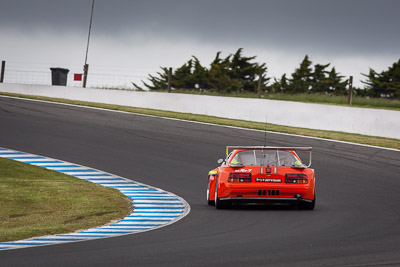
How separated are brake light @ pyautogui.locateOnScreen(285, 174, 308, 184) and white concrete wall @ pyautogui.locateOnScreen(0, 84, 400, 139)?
1079 cm

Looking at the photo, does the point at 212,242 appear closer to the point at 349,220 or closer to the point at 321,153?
the point at 349,220

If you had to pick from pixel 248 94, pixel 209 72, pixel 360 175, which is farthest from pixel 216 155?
pixel 209 72

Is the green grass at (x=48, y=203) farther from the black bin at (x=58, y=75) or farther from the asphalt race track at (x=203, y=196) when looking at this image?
Answer: the black bin at (x=58, y=75)

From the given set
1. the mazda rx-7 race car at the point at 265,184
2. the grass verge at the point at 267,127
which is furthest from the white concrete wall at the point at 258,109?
the mazda rx-7 race car at the point at 265,184

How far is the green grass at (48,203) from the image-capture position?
10.5m

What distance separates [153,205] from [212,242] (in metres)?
5.02

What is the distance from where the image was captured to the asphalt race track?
298 inches

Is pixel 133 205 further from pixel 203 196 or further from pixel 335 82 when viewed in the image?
pixel 335 82

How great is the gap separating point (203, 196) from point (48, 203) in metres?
3.23

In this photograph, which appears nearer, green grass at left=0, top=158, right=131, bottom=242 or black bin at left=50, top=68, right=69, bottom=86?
green grass at left=0, top=158, right=131, bottom=242

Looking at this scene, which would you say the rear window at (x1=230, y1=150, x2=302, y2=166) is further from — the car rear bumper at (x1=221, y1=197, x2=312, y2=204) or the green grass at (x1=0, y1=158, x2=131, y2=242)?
the green grass at (x1=0, y1=158, x2=131, y2=242)

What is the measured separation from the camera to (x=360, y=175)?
17.9 meters

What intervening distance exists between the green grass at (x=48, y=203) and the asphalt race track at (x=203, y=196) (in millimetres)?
1276

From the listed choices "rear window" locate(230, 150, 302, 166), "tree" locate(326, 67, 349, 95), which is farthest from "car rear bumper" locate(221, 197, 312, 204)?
"tree" locate(326, 67, 349, 95)
